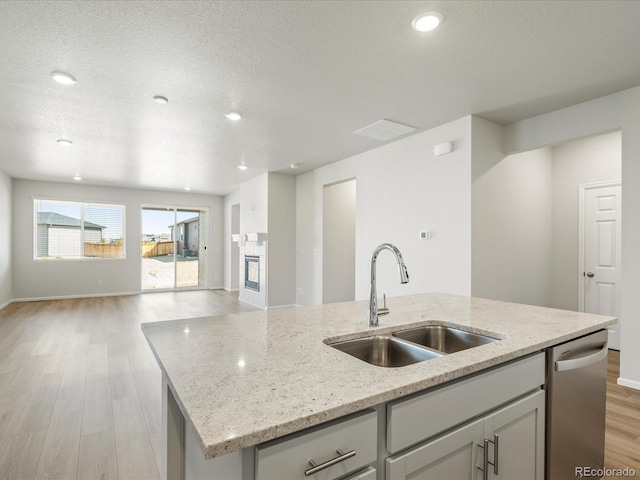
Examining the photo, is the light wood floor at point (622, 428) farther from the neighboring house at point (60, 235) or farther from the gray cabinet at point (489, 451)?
the neighboring house at point (60, 235)

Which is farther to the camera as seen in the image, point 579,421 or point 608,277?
point 608,277

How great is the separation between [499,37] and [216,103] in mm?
2380

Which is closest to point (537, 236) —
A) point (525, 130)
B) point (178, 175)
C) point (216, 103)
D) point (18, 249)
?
point (525, 130)

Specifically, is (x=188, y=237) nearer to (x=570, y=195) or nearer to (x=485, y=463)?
(x=570, y=195)

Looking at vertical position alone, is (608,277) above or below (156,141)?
below

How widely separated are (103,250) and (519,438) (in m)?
8.98

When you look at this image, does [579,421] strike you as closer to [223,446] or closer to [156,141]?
[223,446]

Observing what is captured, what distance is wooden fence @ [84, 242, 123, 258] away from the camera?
26.1 ft

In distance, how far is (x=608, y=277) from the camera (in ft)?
13.8

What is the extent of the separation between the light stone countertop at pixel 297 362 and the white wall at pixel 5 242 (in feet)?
22.8

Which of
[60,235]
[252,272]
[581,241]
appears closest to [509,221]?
[581,241]

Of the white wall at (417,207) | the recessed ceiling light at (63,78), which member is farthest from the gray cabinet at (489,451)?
the recessed ceiling light at (63,78)

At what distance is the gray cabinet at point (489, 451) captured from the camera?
1.01 meters

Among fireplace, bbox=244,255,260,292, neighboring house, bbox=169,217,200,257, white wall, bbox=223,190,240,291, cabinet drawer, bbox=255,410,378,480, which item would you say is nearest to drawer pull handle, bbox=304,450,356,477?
cabinet drawer, bbox=255,410,378,480
